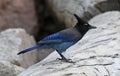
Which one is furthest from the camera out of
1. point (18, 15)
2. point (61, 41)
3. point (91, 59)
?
point (18, 15)

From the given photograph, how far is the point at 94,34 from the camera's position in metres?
6.98

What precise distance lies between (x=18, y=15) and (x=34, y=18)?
358 millimetres

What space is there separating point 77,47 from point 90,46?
241 millimetres

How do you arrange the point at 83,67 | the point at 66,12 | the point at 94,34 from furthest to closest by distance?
the point at 66,12 → the point at 94,34 → the point at 83,67

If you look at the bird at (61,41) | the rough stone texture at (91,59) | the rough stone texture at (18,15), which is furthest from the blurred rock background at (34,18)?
the rough stone texture at (91,59)

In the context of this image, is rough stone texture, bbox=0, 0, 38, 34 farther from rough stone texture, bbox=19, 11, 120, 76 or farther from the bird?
the bird

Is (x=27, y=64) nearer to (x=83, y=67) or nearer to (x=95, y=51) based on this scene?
(x=95, y=51)

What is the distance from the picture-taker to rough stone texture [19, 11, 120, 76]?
5.36 meters

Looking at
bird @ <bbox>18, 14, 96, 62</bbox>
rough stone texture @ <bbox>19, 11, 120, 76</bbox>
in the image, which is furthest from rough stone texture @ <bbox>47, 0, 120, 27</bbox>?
bird @ <bbox>18, 14, 96, 62</bbox>

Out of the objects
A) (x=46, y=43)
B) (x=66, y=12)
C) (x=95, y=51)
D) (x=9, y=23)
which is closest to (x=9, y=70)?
(x=46, y=43)

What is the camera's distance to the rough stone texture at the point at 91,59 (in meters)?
5.36

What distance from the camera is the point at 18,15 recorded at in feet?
33.3

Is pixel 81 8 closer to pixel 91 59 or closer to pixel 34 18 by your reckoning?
pixel 34 18

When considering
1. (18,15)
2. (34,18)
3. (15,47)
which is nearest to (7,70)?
(15,47)
